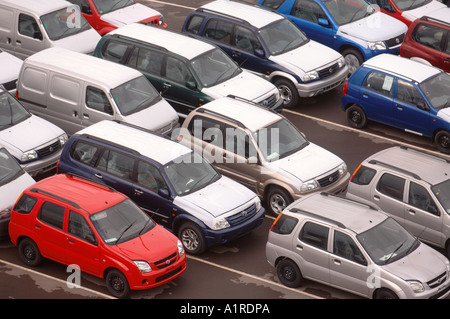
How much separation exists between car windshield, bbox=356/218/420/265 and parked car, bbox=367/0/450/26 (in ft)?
37.5

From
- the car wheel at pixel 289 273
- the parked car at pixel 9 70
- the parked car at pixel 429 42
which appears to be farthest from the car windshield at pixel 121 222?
the parked car at pixel 429 42

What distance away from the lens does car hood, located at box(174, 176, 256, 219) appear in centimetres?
1844

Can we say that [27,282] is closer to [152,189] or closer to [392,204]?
[152,189]

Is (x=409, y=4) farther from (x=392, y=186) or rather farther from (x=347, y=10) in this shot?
(x=392, y=186)

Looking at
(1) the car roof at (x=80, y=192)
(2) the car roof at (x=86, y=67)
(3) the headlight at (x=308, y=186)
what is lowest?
(3) the headlight at (x=308, y=186)

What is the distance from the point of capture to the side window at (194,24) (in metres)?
25.6

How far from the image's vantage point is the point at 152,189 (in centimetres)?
1889

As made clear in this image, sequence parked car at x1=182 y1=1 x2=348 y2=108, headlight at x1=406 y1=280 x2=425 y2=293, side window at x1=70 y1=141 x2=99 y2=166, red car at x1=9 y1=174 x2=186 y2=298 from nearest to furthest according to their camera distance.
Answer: headlight at x1=406 y1=280 x2=425 y2=293 < red car at x1=9 y1=174 x2=186 y2=298 < side window at x1=70 y1=141 x2=99 y2=166 < parked car at x1=182 y1=1 x2=348 y2=108

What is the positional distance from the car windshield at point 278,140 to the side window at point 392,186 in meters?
2.30

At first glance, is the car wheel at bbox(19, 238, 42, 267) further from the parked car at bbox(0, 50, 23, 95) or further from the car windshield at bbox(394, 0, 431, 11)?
the car windshield at bbox(394, 0, 431, 11)

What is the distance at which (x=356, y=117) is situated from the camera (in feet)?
77.3

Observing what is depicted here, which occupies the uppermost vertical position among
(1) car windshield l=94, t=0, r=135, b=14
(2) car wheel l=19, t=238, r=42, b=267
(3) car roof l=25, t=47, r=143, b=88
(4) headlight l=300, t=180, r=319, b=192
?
(3) car roof l=25, t=47, r=143, b=88

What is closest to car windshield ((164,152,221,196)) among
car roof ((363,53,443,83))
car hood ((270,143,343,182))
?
car hood ((270,143,343,182))

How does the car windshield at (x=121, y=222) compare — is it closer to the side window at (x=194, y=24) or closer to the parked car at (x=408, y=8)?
the side window at (x=194, y=24)
